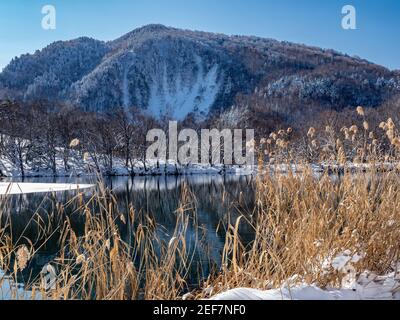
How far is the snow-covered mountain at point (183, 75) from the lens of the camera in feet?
425

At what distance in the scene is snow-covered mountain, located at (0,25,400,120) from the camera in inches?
5103

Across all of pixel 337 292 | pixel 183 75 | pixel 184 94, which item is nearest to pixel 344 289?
pixel 337 292

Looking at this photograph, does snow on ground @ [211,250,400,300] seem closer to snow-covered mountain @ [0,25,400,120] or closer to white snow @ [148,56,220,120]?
snow-covered mountain @ [0,25,400,120]

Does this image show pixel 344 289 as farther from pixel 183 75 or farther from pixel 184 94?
pixel 183 75

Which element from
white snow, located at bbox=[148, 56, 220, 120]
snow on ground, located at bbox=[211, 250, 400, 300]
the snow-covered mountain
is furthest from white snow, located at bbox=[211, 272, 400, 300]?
white snow, located at bbox=[148, 56, 220, 120]

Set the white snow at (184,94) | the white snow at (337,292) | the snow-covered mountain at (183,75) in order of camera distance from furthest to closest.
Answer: the white snow at (184,94) < the snow-covered mountain at (183,75) < the white snow at (337,292)

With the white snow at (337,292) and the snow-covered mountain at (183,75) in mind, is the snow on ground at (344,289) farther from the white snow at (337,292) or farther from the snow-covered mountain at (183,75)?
the snow-covered mountain at (183,75)

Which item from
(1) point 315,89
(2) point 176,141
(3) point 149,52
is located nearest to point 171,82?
(3) point 149,52

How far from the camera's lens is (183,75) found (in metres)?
170

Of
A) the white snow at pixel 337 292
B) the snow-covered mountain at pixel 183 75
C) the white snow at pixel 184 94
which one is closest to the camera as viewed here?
the white snow at pixel 337 292

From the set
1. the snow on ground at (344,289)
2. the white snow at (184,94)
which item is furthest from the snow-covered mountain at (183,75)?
the snow on ground at (344,289)

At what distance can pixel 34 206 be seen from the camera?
57.1 ft
